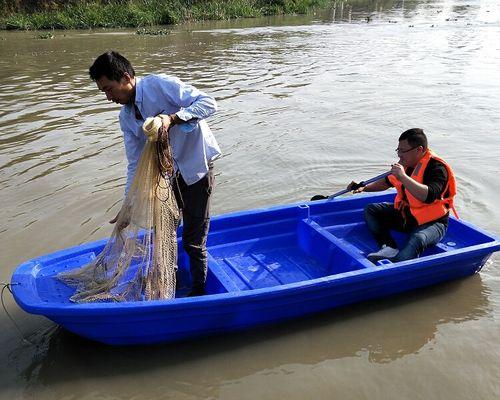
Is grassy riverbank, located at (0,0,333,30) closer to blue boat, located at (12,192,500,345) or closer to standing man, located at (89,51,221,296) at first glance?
blue boat, located at (12,192,500,345)

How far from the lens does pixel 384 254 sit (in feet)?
13.4

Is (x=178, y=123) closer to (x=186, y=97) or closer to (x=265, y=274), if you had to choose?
(x=186, y=97)

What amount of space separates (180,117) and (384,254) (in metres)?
2.22

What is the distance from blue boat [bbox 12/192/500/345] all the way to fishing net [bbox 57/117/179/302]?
19cm

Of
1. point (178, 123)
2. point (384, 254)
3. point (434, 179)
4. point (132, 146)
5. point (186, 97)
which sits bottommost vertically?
point (384, 254)

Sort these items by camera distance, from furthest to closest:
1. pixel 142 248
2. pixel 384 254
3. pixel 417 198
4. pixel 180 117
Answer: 1. pixel 384 254
2. pixel 417 198
3. pixel 142 248
4. pixel 180 117

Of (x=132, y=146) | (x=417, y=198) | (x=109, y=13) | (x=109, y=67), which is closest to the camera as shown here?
(x=109, y=67)

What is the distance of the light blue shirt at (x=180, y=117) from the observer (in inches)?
112

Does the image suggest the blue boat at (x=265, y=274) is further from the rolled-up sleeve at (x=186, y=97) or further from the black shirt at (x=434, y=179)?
the rolled-up sleeve at (x=186, y=97)

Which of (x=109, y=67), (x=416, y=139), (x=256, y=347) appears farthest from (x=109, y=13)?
(x=256, y=347)

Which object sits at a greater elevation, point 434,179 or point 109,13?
point 434,179

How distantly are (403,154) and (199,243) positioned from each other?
186cm

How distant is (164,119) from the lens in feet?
9.01

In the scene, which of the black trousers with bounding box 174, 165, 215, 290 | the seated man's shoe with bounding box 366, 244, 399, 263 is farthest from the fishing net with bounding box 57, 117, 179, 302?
the seated man's shoe with bounding box 366, 244, 399, 263
